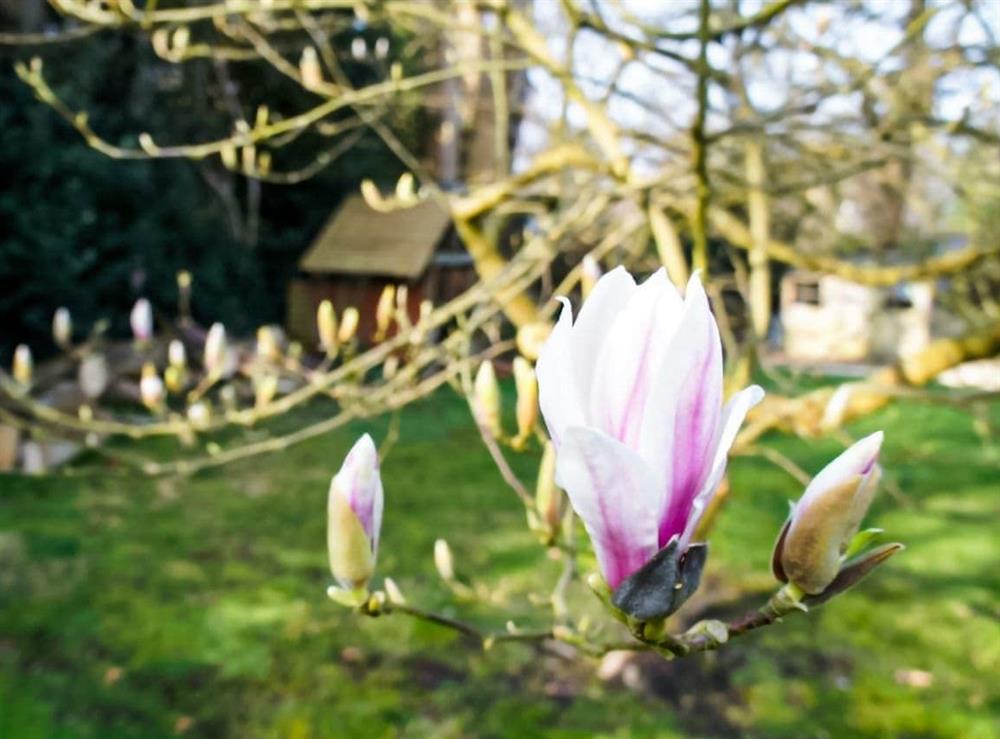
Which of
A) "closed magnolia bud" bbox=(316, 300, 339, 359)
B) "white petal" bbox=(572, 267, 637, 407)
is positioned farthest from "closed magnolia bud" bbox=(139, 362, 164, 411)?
"white petal" bbox=(572, 267, 637, 407)

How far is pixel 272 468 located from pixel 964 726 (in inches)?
163

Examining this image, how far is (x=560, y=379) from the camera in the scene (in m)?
0.43

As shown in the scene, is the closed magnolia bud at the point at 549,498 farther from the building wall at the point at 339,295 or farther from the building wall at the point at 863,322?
the building wall at the point at 863,322

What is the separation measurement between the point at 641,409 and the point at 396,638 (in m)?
3.25

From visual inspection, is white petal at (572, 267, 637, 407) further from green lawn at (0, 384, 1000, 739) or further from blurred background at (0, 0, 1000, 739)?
green lawn at (0, 384, 1000, 739)

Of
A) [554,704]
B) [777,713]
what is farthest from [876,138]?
[554,704]

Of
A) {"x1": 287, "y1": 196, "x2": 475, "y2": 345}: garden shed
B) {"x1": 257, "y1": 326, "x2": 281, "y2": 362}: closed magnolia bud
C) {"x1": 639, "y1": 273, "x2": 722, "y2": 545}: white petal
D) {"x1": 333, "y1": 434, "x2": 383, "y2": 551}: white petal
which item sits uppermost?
{"x1": 639, "y1": 273, "x2": 722, "y2": 545}: white petal

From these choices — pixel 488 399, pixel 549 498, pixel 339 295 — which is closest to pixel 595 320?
pixel 549 498

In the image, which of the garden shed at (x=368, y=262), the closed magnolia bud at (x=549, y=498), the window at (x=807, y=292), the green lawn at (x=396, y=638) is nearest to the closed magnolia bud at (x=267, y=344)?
the closed magnolia bud at (x=549, y=498)

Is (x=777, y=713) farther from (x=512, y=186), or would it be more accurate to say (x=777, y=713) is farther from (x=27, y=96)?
(x=27, y=96)

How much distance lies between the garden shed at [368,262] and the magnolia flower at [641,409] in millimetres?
9225

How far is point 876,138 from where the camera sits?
274 cm

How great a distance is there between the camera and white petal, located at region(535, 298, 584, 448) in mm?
426

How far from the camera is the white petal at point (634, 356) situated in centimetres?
43
